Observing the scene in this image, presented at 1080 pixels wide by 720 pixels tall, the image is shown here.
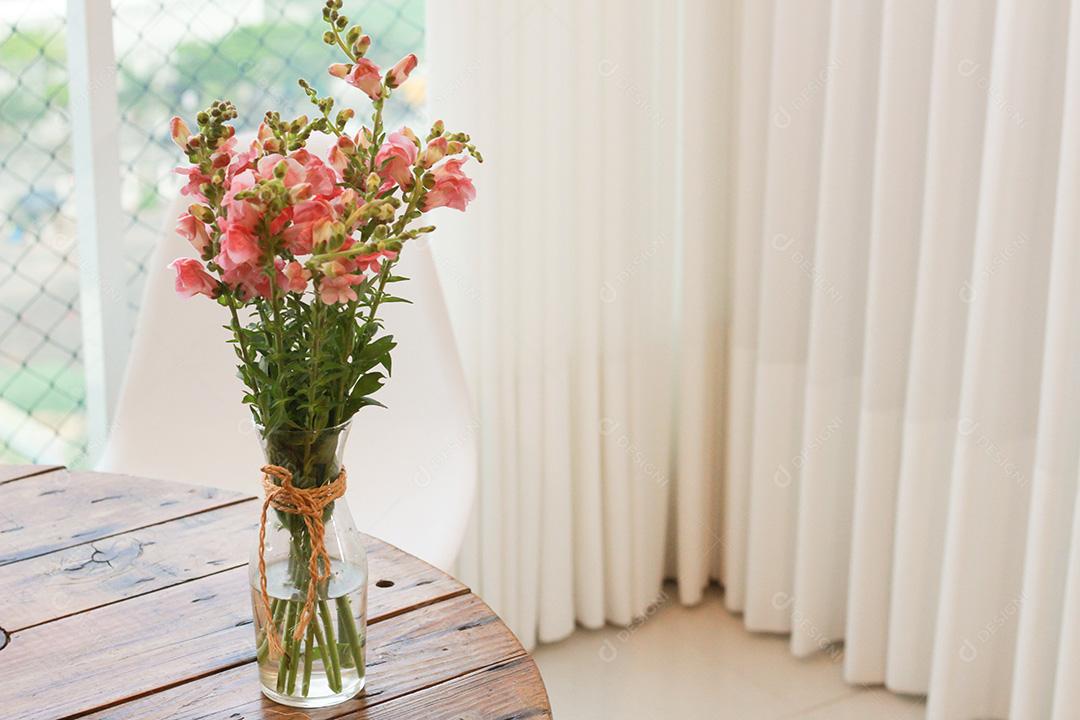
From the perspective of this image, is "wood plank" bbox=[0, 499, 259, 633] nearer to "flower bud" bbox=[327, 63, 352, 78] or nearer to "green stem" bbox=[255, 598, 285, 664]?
"green stem" bbox=[255, 598, 285, 664]

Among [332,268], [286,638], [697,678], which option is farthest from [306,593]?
[697,678]

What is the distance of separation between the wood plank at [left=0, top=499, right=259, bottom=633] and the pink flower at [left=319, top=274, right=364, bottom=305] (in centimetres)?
46

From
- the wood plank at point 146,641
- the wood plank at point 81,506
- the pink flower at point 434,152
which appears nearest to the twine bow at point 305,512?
the wood plank at point 146,641

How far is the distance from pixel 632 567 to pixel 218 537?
1.25 m

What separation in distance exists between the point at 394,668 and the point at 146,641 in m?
0.22

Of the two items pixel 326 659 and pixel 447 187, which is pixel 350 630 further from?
pixel 447 187

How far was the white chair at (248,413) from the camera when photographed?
1.73 metres

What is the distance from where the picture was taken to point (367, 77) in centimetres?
88

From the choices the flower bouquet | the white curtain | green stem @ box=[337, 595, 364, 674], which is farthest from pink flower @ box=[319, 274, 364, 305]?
the white curtain

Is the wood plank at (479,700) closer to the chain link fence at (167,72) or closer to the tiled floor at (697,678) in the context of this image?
the tiled floor at (697,678)

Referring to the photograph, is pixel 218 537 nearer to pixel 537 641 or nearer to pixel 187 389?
pixel 187 389

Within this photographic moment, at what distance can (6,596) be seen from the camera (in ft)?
3.71

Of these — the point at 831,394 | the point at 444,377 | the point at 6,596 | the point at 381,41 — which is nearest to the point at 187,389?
the point at 444,377

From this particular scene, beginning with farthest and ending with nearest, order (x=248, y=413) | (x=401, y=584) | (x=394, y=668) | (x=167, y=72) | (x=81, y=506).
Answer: (x=167, y=72) → (x=248, y=413) → (x=81, y=506) → (x=401, y=584) → (x=394, y=668)
